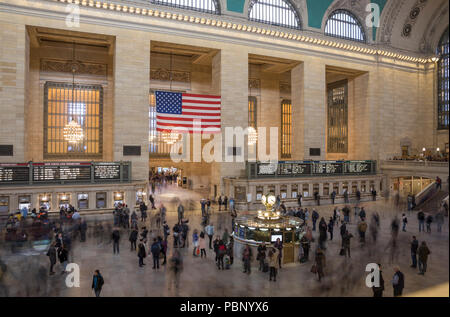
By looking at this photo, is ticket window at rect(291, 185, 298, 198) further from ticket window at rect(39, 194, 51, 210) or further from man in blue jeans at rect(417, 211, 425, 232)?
ticket window at rect(39, 194, 51, 210)

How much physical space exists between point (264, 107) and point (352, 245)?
18727 mm

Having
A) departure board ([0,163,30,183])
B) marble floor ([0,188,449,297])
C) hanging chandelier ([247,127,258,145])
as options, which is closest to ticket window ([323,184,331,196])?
hanging chandelier ([247,127,258,145])

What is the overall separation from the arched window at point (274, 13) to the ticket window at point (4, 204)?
1831cm

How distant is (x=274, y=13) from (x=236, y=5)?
10.8 feet

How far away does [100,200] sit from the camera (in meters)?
17.1

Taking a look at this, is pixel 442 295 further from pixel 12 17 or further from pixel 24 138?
pixel 12 17

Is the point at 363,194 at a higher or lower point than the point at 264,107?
lower

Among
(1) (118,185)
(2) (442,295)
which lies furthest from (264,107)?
(2) (442,295)

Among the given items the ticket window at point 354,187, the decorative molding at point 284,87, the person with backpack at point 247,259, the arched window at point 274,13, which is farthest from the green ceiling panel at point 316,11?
the person with backpack at point 247,259

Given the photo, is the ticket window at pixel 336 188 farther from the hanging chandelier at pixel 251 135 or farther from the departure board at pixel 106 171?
the departure board at pixel 106 171

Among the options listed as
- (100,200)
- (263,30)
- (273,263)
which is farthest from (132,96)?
(273,263)

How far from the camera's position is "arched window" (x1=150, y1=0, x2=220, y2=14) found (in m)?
20.5

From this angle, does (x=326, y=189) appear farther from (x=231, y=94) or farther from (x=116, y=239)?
(x=116, y=239)

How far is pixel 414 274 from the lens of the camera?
9.72 m
